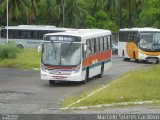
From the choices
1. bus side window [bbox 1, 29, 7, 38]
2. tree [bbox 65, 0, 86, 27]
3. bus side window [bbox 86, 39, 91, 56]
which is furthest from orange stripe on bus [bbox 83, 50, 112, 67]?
tree [bbox 65, 0, 86, 27]

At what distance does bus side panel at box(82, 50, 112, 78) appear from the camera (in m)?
29.1

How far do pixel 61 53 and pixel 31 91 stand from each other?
11.6 ft

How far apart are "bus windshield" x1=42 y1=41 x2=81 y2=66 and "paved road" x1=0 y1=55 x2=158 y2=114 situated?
1.19 metres

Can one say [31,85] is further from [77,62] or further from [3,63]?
[3,63]

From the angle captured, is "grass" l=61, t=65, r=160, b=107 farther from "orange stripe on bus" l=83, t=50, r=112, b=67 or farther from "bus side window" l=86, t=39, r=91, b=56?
"bus side window" l=86, t=39, r=91, b=56

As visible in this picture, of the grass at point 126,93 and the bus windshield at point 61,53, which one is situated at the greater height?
the bus windshield at point 61,53

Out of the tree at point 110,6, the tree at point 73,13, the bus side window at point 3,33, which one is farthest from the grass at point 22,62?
the tree at point 110,6

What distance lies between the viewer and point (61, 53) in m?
28.3

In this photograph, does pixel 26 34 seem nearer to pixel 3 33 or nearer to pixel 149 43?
pixel 3 33

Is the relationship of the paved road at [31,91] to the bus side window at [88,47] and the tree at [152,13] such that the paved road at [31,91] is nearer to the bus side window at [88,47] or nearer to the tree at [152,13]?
the bus side window at [88,47]

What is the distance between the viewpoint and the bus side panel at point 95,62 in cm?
2914

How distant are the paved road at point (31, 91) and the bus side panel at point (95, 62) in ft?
1.86

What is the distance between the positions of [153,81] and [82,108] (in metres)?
7.22

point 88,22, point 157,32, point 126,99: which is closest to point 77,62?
point 126,99
